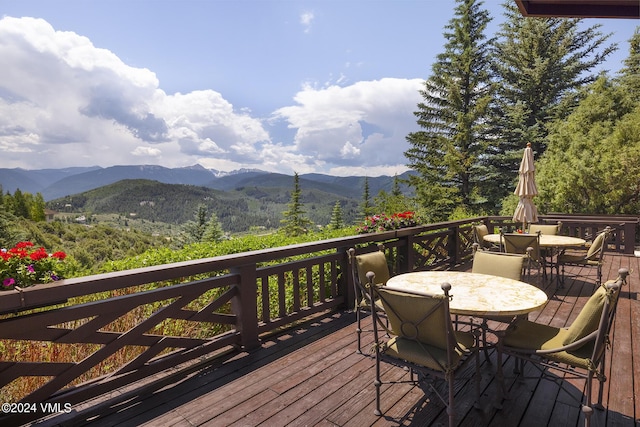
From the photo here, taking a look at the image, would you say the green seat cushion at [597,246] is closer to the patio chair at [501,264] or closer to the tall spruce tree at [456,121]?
the patio chair at [501,264]

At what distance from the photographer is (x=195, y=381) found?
259 centimetres

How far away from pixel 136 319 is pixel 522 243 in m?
5.30

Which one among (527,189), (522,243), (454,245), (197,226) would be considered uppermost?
(527,189)

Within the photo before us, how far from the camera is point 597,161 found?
1190 cm

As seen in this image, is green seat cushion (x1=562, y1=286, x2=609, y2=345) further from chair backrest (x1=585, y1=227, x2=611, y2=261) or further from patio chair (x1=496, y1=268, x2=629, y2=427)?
chair backrest (x1=585, y1=227, x2=611, y2=261)

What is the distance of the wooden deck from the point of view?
2084 mm

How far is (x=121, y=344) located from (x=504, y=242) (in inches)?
190

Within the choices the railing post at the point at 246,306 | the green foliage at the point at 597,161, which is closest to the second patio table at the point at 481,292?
the railing post at the point at 246,306

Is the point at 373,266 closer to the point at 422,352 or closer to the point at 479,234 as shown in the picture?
the point at 422,352

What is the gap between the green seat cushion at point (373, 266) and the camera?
120 inches

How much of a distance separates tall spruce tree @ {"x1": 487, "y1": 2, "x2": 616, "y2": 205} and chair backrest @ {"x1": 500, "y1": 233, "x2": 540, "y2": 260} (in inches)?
642

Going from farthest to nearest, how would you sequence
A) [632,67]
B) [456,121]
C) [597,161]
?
1. [456,121]
2. [632,67]
3. [597,161]

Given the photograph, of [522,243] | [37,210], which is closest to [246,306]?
[522,243]

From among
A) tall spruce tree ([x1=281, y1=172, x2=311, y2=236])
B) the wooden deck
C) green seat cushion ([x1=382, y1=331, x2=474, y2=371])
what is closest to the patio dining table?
the wooden deck
